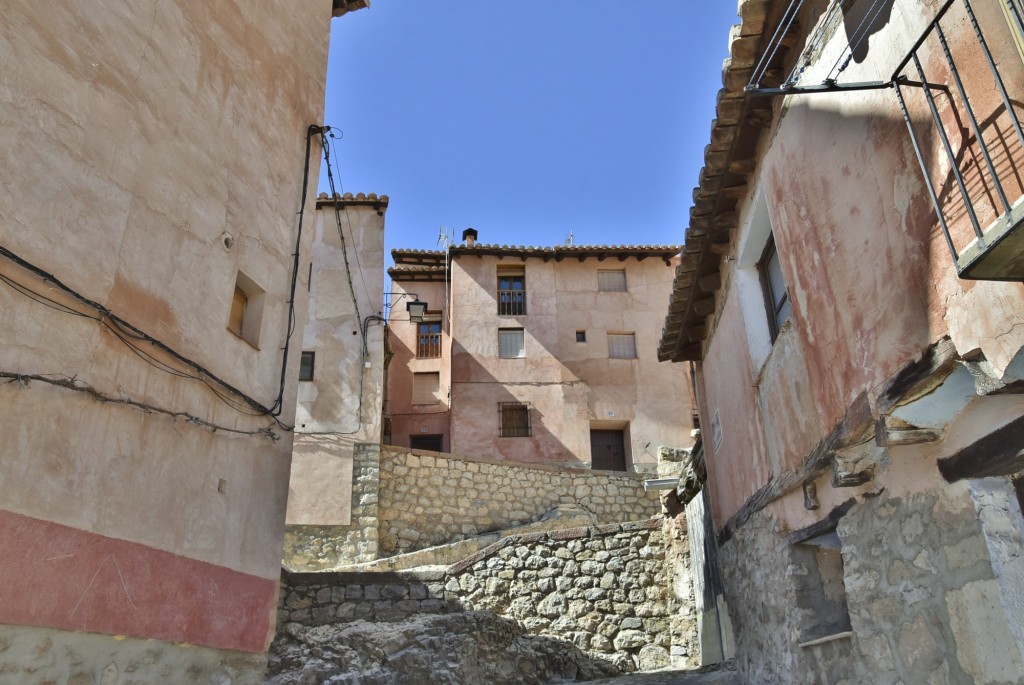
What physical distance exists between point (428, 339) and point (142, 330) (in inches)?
805

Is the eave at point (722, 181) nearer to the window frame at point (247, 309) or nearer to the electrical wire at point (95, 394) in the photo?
the window frame at point (247, 309)

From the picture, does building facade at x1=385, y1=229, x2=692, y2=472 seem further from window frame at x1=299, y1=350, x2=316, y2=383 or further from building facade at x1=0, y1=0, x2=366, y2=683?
building facade at x1=0, y1=0, x2=366, y2=683

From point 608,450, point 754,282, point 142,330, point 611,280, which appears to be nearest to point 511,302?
point 611,280

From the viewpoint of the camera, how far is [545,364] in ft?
76.2

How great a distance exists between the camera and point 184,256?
20.2 ft

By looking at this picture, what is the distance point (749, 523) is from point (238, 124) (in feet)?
18.8

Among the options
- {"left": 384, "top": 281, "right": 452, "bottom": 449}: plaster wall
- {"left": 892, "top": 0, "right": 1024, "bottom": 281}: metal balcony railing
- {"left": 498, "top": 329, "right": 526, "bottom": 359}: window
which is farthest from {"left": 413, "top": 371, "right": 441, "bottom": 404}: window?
{"left": 892, "top": 0, "right": 1024, "bottom": 281}: metal balcony railing

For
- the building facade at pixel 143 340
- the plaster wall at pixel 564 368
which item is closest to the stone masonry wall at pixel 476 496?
the plaster wall at pixel 564 368

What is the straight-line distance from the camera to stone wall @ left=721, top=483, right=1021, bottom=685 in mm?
3295

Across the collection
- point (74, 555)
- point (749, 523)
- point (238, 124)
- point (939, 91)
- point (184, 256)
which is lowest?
point (74, 555)

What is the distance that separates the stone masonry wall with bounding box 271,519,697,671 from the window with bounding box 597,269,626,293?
1396 centimetres

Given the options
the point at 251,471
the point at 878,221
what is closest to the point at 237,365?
the point at 251,471

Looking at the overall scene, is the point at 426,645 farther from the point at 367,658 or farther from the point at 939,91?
the point at 939,91

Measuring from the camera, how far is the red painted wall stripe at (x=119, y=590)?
437cm
